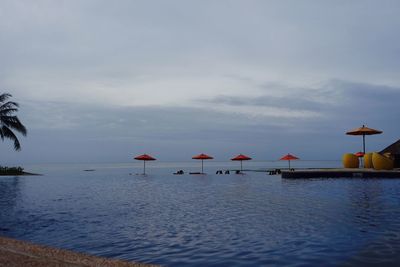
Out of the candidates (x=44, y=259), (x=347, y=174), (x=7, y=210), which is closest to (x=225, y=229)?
(x=44, y=259)

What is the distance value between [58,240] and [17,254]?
138 inches

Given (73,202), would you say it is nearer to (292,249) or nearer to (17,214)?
(17,214)

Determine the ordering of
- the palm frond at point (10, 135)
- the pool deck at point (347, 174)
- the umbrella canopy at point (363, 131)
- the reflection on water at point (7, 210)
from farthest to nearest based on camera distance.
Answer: the palm frond at point (10, 135) → the umbrella canopy at point (363, 131) → the pool deck at point (347, 174) → the reflection on water at point (7, 210)

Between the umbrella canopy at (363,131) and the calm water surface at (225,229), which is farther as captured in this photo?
the umbrella canopy at (363,131)

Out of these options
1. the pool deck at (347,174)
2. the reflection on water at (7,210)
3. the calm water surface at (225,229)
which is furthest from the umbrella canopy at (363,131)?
the reflection on water at (7,210)

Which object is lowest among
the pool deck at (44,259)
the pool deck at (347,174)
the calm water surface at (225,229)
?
the calm water surface at (225,229)

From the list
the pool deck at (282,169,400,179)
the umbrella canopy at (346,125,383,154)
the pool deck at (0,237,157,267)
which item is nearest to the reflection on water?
the pool deck at (0,237,157,267)

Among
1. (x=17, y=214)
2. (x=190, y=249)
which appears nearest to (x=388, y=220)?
(x=190, y=249)

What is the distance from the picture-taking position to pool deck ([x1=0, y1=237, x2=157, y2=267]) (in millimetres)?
6523

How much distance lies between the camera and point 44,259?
22.4ft

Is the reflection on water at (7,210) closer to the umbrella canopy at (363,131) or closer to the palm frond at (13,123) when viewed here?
the palm frond at (13,123)

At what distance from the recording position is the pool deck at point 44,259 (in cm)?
652

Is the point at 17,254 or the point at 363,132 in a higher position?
the point at 363,132

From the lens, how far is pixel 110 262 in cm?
692
